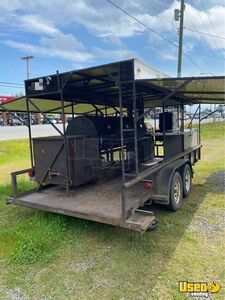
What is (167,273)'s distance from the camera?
2941mm

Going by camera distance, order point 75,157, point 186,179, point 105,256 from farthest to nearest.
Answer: point 186,179 → point 75,157 → point 105,256

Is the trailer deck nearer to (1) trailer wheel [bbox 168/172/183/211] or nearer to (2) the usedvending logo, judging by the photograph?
(1) trailer wheel [bbox 168/172/183/211]

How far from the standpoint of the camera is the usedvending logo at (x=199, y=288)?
2629 millimetres

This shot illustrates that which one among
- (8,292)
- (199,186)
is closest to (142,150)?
(199,186)

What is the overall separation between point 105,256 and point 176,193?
2098mm

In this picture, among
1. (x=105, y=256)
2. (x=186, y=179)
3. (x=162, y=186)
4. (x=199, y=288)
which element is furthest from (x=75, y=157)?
(x=199, y=288)

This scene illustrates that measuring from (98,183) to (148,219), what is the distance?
6.92ft

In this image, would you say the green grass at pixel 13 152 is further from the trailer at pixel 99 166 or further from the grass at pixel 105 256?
the grass at pixel 105 256

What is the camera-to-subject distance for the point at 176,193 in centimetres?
490

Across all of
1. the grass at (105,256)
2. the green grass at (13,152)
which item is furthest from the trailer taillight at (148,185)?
the green grass at (13,152)

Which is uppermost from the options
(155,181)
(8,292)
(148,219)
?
(155,181)

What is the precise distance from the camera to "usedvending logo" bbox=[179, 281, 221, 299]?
263cm

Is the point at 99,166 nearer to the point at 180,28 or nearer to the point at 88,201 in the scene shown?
the point at 88,201

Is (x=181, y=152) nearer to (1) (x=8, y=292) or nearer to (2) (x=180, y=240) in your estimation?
(2) (x=180, y=240)
